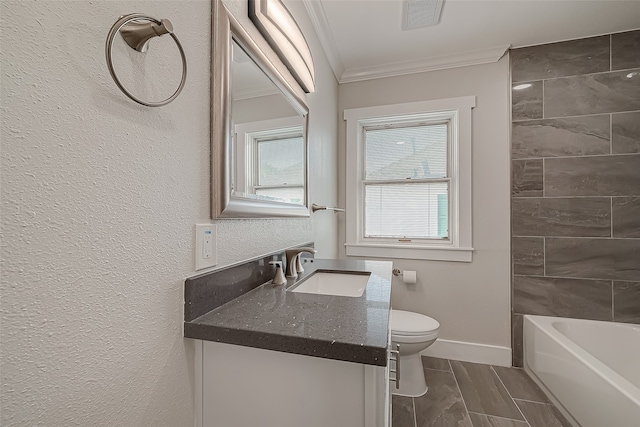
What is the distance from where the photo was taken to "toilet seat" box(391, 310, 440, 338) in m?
1.68

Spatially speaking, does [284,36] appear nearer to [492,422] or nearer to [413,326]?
[413,326]

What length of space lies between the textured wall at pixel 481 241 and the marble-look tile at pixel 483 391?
0.22 metres

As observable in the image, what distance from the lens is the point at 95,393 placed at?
0.51 meters

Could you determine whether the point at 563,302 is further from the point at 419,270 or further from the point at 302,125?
the point at 302,125

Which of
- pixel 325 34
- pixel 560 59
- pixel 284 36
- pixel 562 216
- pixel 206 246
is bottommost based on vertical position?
pixel 206 246

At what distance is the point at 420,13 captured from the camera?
1.78m

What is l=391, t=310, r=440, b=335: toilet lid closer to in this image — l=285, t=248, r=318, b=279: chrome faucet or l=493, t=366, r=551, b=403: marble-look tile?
l=493, t=366, r=551, b=403: marble-look tile

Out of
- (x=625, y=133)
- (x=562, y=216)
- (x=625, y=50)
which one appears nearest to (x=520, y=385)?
(x=562, y=216)

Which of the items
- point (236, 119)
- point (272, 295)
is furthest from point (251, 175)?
point (272, 295)

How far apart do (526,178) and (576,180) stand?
0.31 metres

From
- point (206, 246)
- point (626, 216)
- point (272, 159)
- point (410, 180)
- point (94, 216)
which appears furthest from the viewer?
point (410, 180)

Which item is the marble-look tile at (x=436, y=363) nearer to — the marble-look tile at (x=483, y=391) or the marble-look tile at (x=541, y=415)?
the marble-look tile at (x=483, y=391)

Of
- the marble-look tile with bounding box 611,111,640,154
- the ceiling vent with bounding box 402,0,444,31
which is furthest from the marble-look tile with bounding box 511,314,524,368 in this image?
the ceiling vent with bounding box 402,0,444,31

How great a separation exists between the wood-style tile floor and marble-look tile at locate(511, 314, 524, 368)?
8 cm
